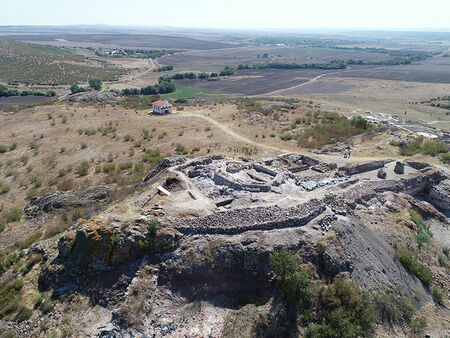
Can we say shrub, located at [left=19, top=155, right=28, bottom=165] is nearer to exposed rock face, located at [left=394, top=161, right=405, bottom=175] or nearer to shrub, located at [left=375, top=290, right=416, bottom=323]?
shrub, located at [left=375, top=290, right=416, bottom=323]

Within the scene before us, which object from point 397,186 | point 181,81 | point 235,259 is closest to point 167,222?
point 235,259

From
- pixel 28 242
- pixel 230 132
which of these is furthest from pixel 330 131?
pixel 28 242

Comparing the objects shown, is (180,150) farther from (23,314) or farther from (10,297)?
(23,314)

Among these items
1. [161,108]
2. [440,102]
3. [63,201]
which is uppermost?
[63,201]

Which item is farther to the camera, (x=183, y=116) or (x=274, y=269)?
(x=183, y=116)

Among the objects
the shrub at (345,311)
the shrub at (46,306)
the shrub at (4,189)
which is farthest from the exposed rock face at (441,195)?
the shrub at (4,189)

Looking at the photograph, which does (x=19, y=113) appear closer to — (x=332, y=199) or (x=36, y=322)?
(x=36, y=322)
